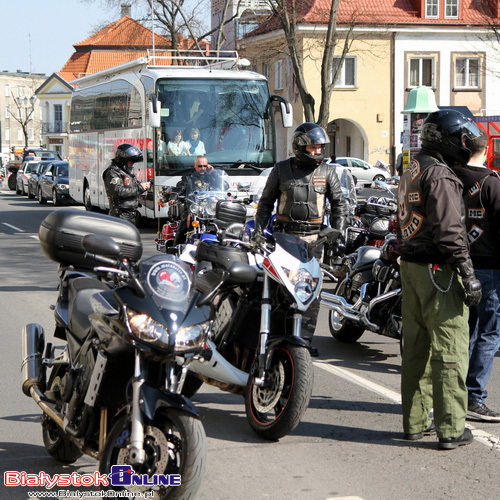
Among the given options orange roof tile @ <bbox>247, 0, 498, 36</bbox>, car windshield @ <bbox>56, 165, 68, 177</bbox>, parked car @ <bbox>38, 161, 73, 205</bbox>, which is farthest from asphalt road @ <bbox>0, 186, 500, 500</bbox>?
orange roof tile @ <bbox>247, 0, 498, 36</bbox>

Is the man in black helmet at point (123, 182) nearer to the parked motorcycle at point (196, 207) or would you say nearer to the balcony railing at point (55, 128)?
the parked motorcycle at point (196, 207)

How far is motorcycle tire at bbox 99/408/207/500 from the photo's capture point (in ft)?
12.2

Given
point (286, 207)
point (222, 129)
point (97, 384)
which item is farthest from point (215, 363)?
point (222, 129)

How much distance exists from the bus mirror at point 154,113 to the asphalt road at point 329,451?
10.6 m

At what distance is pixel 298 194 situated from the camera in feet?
25.3

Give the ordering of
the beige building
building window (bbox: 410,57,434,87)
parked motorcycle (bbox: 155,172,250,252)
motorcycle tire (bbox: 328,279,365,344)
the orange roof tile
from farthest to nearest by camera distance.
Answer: the beige building
building window (bbox: 410,57,434,87)
the orange roof tile
parked motorcycle (bbox: 155,172,250,252)
motorcycle tire (bbox: 328,279,365,344)

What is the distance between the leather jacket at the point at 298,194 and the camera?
772 centimetres

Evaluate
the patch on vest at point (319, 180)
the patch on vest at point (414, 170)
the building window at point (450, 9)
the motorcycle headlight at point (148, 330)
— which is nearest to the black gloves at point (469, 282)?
the patch on vest at point (414, 170)

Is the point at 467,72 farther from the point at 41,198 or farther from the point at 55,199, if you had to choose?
the point at 55,199

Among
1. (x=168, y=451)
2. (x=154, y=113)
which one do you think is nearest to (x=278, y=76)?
(x=154, y=113)

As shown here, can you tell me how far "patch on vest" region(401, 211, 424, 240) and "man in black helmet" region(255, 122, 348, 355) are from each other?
7.36 ft

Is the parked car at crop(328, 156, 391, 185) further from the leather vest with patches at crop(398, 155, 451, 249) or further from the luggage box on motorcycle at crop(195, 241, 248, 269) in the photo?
the leather vest with patches at crop(398, 155, 451, 249)

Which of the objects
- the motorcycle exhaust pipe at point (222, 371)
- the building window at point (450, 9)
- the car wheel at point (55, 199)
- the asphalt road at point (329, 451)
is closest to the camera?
the asphalt road at point (329, 451)

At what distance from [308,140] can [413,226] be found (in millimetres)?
2265
